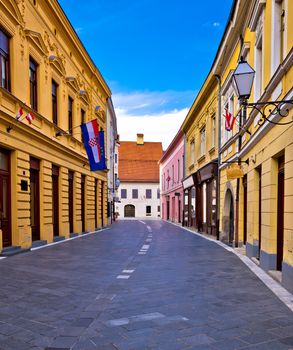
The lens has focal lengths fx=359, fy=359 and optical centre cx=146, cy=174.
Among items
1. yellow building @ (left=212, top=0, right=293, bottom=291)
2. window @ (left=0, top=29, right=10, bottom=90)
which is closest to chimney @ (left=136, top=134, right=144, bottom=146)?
yellow building @ (left=212, top=0, right=293, bottom=291)

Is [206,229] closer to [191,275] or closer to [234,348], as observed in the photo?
[191,275]

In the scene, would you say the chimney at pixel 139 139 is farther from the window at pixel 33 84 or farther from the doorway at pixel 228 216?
the window at pixel 33 84

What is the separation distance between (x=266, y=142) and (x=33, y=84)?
8905 millimetres

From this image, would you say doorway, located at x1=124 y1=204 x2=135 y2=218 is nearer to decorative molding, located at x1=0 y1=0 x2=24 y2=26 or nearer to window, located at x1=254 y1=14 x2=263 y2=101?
decorative molding, located at x1=0 y1=0 x2=24 y2=26

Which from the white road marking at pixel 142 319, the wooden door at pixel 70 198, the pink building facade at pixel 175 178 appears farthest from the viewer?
the pink building facade at pixel 175 178

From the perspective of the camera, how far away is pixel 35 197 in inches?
523

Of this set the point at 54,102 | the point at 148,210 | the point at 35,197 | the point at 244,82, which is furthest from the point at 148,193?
the point at 244,82

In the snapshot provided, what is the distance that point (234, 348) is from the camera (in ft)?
11.9

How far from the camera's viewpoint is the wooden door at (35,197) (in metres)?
12.9

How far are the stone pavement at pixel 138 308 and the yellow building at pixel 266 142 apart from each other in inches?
41.7

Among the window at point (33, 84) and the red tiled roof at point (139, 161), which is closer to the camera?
the window at point (33, 84)

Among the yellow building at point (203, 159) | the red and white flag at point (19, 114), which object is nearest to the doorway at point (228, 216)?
the yellow building at point (203, 159)

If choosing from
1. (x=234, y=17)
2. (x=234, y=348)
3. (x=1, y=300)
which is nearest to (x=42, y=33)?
(x=234, y=17)

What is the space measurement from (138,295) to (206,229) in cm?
1390
